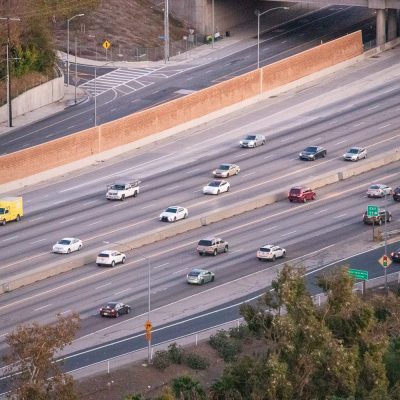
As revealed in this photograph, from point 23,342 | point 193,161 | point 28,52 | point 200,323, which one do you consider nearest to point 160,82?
point 28,52

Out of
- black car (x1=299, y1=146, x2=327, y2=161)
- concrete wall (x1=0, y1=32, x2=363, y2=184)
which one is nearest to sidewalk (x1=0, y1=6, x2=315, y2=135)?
concrete wall (x1=0, y1=32, x2=363, y2=184)

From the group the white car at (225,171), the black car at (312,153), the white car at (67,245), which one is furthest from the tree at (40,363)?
the black car at (312,153)

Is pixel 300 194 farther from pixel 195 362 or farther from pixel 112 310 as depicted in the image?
pixel 195 362

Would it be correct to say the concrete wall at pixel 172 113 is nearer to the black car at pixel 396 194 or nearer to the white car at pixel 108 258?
the white car at pixel 108 258

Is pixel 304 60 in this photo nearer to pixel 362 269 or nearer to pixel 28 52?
pixel 28 52

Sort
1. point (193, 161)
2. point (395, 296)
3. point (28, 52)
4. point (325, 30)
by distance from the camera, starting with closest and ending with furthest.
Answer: point (395, 296), point (193, 161), point (28, 52), point (325, 30)

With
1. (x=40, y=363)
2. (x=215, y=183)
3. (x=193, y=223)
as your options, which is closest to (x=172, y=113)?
(x=215, y=183)

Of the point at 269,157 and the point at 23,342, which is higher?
the point at 23,342
